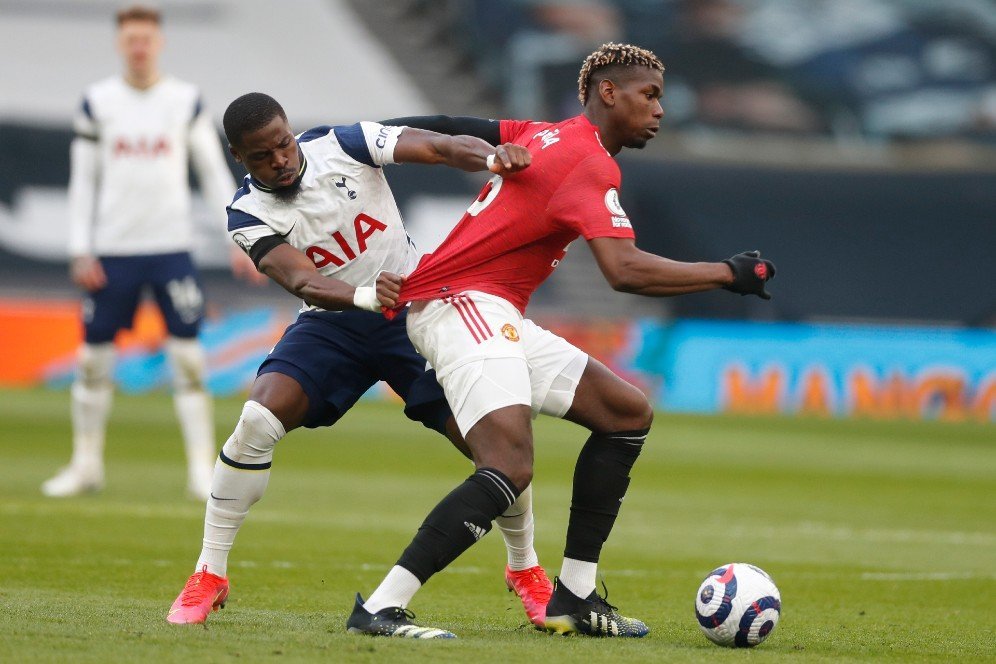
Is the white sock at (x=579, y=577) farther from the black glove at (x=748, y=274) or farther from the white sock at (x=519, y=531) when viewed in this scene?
the black glove at (x=748, y=274)

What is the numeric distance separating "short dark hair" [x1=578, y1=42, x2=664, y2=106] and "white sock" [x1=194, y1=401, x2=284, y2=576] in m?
1.74

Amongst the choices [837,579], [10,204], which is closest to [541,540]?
[837,579]

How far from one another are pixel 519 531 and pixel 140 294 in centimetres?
466

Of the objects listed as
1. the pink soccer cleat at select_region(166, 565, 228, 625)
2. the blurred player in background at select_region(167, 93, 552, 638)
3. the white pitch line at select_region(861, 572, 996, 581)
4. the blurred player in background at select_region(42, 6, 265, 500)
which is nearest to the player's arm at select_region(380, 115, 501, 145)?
the blurred player in background at select_region(167, 93, 552, 638)

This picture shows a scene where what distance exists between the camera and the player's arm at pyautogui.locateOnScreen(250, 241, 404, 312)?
5.46 m

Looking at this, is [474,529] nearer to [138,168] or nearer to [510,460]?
[510,460]

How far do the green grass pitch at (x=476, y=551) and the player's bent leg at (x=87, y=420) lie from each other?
9.3 inches

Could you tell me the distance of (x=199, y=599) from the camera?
18.4ft

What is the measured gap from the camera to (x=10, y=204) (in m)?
28.1

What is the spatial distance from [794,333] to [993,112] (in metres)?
11.2

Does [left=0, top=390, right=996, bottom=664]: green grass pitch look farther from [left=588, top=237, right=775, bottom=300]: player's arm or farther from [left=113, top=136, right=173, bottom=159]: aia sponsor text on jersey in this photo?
[left=113, top=136, right=173, bottom=159]: aia sponsor text on jersey

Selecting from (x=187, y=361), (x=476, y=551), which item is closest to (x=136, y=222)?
(x=187, y=361)

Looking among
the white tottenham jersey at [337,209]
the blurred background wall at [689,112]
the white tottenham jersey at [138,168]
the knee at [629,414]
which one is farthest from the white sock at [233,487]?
the blurred background wall at [689,112]

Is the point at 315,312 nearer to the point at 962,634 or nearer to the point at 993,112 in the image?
the point at 962,634
